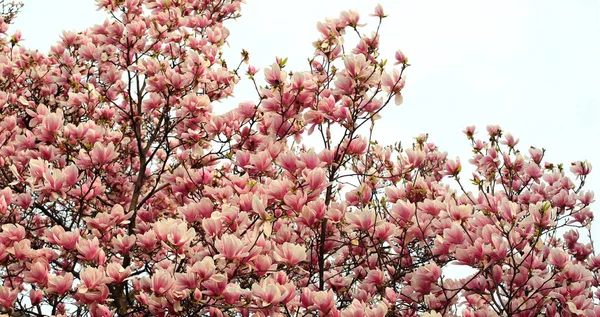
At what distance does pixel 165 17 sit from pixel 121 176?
1.56m

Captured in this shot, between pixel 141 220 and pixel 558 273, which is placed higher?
pixel 141 220

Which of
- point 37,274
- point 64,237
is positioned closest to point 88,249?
point 64,237

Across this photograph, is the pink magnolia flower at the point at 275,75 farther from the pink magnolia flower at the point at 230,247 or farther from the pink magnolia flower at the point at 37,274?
the pink magnolia flower at the point at 37,274

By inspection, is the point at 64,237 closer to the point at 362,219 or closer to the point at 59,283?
the point at 59,283

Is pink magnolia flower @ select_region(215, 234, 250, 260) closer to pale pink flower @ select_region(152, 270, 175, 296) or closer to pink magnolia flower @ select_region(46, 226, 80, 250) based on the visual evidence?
pale pink flower @ select_region(152, 270, 175, 296)

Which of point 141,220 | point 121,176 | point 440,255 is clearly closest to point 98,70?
point 121,176

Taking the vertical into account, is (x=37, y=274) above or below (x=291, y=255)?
below

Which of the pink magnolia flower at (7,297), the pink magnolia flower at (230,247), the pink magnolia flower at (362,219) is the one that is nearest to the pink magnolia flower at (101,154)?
the pink magnolia flower at (7,297)

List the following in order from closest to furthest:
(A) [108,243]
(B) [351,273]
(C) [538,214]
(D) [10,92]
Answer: (C) [538,214], (A) [108,243], (B) [351,273], (D) [10,92]

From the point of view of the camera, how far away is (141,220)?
4453 millimetres

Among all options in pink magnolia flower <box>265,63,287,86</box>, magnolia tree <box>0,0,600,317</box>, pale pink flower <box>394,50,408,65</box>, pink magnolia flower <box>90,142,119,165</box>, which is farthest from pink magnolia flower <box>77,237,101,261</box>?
pale pink flower <box>394,50,408,65</box>

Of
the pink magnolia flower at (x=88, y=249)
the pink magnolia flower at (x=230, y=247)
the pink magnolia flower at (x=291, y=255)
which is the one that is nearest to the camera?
the pink magnolia flower at (x=230, y=247)

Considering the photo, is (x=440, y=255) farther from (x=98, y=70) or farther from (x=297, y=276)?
(x=98, y=70)

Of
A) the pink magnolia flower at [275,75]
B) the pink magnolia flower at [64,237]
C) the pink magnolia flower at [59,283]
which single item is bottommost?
the pink magnolia flower at [59,283]
